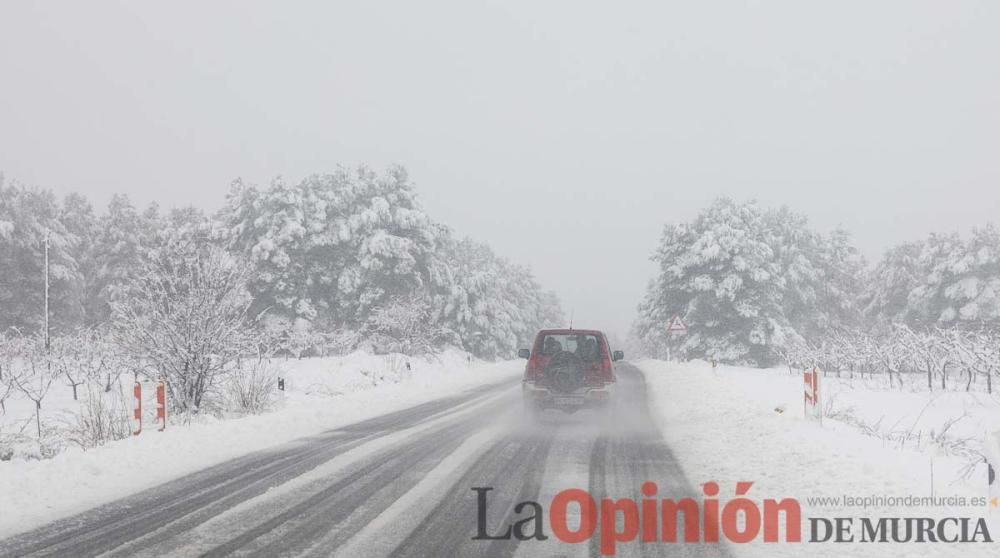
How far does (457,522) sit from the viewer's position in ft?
18.3

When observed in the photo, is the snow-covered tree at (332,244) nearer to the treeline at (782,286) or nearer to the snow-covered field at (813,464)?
the treeline at (782,286)

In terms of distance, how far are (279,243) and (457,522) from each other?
116 ft

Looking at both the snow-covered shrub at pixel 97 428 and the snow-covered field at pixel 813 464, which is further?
the snow-covered shrub at pixel 97 428

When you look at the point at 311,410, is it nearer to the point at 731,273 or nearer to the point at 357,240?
the point at 357,240

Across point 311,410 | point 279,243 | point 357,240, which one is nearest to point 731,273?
point 357,240

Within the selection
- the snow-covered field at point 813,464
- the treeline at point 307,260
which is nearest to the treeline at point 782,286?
the treeline at point 307,260

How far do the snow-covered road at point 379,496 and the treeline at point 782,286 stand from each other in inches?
1236

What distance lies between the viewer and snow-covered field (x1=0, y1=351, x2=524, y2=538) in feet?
21.5

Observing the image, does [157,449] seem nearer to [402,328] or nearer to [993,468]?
[993,468]

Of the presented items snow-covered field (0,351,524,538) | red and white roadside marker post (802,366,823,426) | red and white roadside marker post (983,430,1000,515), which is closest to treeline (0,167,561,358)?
snow-covered field (0,351,524,538)

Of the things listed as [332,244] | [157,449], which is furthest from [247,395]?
[332,244]

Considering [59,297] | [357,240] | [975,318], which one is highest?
[357,240]

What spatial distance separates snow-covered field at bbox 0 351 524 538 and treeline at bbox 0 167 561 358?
14.9 metres

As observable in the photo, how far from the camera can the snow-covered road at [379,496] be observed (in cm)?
496
